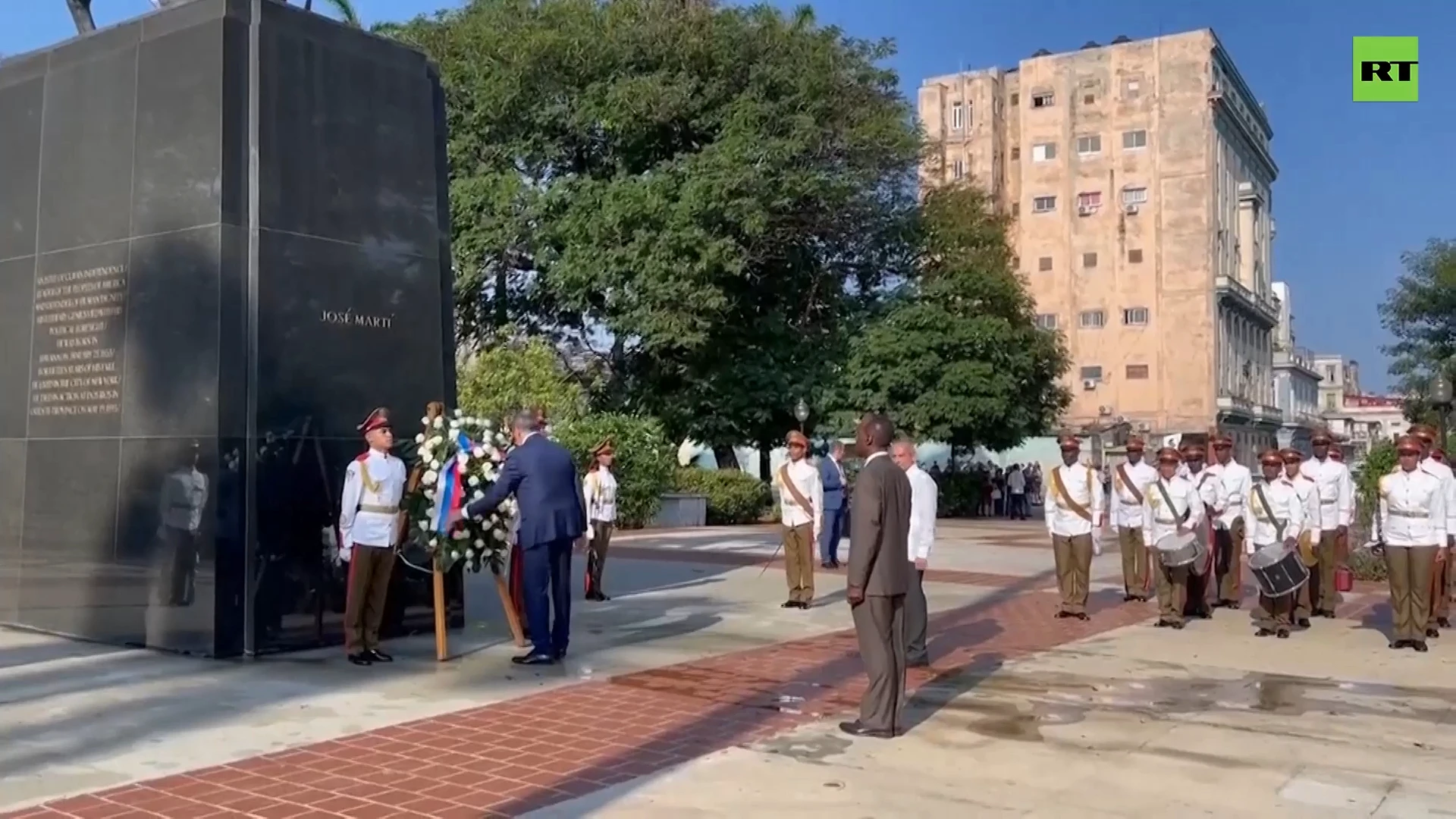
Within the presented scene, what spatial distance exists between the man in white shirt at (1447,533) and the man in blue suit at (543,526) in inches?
289

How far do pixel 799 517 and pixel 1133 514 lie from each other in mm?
3691

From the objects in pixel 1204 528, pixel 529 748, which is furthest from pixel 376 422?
pixel 1204 528

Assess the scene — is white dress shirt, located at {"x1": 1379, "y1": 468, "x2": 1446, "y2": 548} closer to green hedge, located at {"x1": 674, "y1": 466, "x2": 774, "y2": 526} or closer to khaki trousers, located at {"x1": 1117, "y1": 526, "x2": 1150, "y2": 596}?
khaki trousers, located at {"x1": 1117, "y1": 526, "x2": 1150, "y2": 596}

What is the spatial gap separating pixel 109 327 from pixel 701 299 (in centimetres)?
2050

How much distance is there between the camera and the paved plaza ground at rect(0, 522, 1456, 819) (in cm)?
594

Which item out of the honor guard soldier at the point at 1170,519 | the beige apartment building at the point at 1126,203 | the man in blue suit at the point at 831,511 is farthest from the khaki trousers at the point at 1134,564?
the beige apartment building at the point at 1126,203

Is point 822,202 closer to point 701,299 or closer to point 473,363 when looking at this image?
point 701,299

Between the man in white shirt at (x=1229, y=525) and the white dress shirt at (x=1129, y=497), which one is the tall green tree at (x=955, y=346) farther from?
the man in white shirt at (x=1229, y=525)

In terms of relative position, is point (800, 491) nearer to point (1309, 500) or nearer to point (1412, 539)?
point (1309, 500)

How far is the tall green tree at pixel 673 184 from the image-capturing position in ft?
99.9

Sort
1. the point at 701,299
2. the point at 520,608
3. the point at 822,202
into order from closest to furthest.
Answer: the point at 520,608 < the point at 701,299 < the point at 822,202

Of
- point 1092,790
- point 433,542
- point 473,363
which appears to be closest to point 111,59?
point 433,542

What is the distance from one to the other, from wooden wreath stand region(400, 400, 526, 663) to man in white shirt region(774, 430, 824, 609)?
3672 mm

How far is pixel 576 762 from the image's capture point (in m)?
6.55
